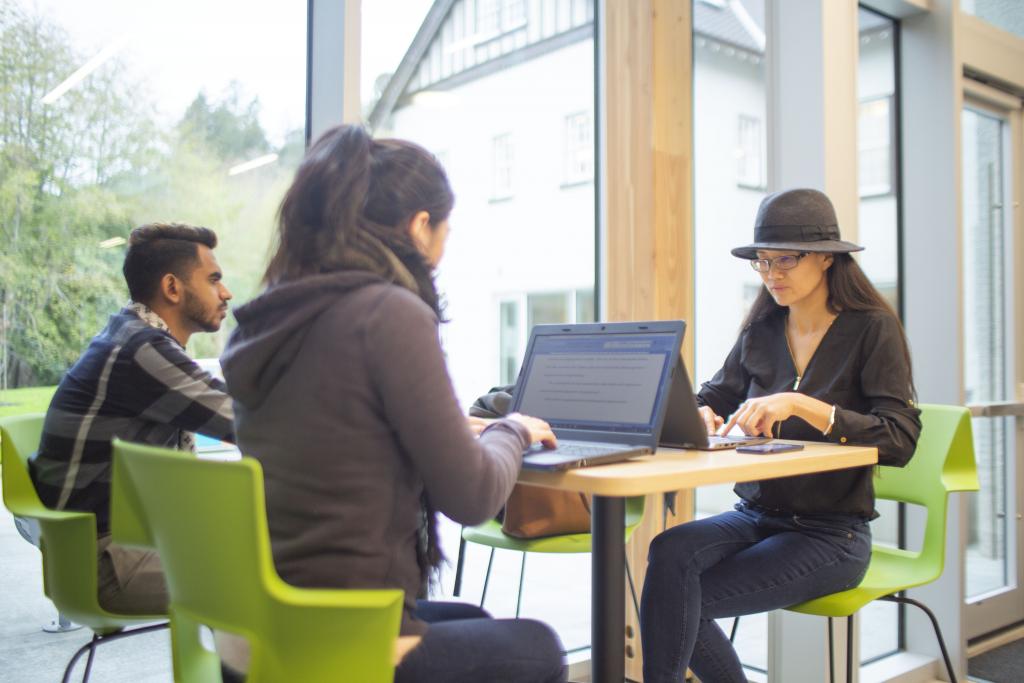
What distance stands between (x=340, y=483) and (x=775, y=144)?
2188 millimetres

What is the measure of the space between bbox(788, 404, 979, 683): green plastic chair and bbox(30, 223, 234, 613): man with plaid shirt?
1.57 meters

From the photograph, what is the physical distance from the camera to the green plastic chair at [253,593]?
1.08 m

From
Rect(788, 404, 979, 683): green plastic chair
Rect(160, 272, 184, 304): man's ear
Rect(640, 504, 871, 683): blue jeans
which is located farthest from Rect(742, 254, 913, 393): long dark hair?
Rect(160, 272, 184, 304): man's ear

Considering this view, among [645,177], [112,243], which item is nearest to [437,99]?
[645,177]

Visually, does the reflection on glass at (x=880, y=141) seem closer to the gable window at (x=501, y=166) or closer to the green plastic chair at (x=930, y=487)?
the green plastic chair at (x=930, y=487)

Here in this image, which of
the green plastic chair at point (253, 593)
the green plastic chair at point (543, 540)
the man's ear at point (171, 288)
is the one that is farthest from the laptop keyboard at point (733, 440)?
the man's ear at point (171, 288)

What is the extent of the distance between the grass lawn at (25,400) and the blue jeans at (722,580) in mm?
1454

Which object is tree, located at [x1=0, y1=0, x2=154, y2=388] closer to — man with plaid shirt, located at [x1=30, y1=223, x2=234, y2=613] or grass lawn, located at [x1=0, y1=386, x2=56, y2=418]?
grass lawn, located at [x1=0, y1=386, x2=56, y2=418]

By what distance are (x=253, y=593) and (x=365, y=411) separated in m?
0.27

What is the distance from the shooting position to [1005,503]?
371 cm

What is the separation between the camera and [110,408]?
197 centimetres

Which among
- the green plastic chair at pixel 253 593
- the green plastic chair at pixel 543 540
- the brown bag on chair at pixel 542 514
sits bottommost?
the green plastic chair at pixel 543 540

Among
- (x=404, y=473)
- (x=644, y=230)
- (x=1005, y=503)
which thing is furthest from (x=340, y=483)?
(x=1005, y=503)

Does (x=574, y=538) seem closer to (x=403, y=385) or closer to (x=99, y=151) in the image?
(x=403, y=385)
